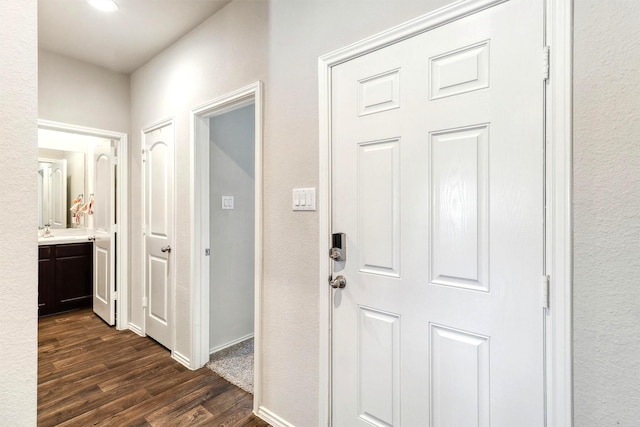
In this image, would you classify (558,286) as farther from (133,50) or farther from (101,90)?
(101,90)

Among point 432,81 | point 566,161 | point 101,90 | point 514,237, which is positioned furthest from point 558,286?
point 101,90

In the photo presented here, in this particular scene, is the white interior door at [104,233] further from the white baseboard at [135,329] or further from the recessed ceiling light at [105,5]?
the recessed ceiling light at [105,5]

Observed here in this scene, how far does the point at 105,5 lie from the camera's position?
2092 mm

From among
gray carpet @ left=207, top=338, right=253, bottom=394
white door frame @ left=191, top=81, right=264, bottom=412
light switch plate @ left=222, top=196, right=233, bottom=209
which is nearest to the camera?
gray carpet @ left=207, top=338, right=253, bottom=394

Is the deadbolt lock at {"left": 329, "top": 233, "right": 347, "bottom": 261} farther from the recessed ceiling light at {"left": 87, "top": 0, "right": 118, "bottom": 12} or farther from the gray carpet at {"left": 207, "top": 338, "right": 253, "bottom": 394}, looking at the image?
the recessed ceiling light at {"left": 87, "top": 0, "right": 118, "bottom": 12}

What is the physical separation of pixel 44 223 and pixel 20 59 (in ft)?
14.5

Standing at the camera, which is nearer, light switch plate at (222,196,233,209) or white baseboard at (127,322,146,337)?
light switch plate at (222,196,233,209)

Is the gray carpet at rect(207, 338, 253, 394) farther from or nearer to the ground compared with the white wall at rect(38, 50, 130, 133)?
nearer to the ground

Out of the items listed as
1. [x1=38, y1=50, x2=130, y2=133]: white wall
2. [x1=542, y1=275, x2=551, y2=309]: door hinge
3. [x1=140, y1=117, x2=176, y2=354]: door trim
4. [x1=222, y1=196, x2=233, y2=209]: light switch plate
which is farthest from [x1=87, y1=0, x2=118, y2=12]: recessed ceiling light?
[x1=542, y1=275, x2=551, y2=309]: door hinge

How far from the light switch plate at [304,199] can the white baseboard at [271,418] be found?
122cm

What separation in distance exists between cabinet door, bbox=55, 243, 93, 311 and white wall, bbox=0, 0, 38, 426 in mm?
3721

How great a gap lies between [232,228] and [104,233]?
1.68m

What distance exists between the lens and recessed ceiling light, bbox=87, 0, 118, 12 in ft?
6.73

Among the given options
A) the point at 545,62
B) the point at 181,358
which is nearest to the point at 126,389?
the point at 181,358
